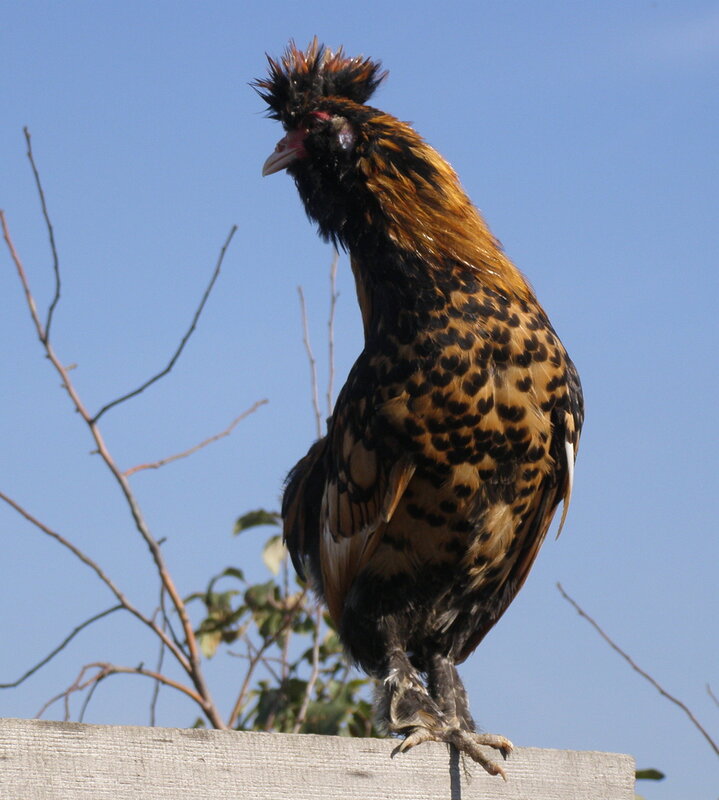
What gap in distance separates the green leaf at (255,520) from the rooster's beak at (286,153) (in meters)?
1.64

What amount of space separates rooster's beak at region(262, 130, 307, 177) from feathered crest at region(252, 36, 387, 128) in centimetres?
6

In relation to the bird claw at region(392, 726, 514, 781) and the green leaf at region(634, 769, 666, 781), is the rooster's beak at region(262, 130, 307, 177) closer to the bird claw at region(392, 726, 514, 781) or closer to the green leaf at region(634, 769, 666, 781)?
the bird claw at region(392, 726, 514, 781)

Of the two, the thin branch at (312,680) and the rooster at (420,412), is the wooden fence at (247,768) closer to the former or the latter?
the rooster at (420,412)

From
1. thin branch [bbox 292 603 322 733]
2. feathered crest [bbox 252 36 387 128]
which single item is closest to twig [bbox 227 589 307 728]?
thin branch [bbox 292 603 322 733]

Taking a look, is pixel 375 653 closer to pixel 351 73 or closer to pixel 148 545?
pixel 148 545

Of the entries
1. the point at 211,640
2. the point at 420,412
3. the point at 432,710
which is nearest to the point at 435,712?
the point at 432,710

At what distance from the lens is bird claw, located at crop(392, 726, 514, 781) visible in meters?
2.49

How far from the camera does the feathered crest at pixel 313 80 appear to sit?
315 centimetres

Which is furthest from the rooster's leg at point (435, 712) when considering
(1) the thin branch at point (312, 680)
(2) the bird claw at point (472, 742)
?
(1) the thin branch at point (312, 680)

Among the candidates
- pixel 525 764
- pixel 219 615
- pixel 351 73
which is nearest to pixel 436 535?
pixel 525 764

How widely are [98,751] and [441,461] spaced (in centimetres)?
107

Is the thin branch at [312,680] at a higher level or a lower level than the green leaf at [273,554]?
lower

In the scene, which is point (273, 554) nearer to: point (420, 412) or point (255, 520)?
Result: point (255, 520)

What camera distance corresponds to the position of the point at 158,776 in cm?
206
